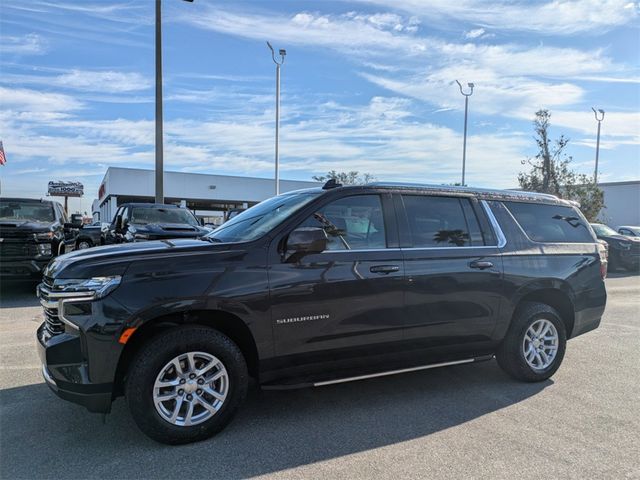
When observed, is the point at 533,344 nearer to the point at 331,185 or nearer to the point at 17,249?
the point at 331,185

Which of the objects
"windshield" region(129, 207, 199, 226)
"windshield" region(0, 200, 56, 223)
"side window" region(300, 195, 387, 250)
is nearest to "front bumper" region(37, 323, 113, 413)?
"side window" region(300, 195, 387, 250)

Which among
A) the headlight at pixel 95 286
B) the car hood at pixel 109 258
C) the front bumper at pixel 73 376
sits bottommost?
the front bumper at pixel 73 376

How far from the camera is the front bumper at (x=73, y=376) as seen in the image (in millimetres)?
3123

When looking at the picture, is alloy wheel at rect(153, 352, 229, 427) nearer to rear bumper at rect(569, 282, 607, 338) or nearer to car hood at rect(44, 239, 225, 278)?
car hood at rect(44, 239, 225, 278)

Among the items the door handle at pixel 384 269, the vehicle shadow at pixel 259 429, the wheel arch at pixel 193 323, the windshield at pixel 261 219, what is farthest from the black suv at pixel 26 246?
the door handle at pixel 384 269

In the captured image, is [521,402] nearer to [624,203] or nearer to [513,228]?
[513,228]

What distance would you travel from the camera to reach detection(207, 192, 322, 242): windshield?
384 cm

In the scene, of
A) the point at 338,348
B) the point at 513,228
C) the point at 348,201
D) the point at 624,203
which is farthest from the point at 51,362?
the point at 624,203

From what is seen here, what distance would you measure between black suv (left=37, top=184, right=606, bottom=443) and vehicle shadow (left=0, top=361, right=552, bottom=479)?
0.24m

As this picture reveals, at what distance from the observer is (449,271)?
4.18 meters

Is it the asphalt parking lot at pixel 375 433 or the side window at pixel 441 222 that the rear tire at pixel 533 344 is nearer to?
the asphalt parking lot at pixel 375 433

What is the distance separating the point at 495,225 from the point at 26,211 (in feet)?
31.9

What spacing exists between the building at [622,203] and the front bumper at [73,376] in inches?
1638

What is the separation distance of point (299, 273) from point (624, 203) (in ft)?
144
